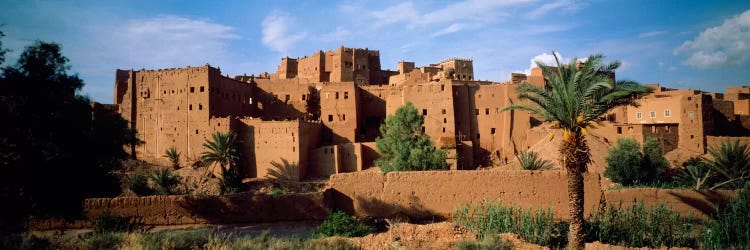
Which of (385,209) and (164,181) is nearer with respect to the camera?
(385,209)

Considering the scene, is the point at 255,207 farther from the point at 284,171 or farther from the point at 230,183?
the point at 284,171

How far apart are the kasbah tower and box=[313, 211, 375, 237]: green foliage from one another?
49.2ft

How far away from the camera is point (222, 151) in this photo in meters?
28.4

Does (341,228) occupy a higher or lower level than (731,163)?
lower

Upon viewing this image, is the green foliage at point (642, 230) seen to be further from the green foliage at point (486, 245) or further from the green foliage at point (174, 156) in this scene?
the green foliage at point (174, 156)

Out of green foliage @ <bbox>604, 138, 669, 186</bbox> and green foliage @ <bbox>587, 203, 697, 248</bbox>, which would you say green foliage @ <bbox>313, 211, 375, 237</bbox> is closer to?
green foliage @ <bbox>587, 203, 697, 248</bbox>

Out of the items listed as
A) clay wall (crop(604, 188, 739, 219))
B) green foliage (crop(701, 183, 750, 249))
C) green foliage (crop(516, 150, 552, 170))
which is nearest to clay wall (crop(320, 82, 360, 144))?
green foliage (crop(516, 150, 552, 170))

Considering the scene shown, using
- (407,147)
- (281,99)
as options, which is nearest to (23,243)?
(407,147)

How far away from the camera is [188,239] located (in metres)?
11.9

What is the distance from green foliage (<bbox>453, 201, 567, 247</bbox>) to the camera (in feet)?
42.7

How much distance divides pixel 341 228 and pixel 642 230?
7824mm

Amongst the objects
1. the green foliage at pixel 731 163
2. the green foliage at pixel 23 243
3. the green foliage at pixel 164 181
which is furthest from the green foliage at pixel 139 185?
the green foliage at pixel 731 163

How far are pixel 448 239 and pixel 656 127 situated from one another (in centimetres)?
1957

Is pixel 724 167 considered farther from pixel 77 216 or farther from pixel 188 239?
pixel 77 216
